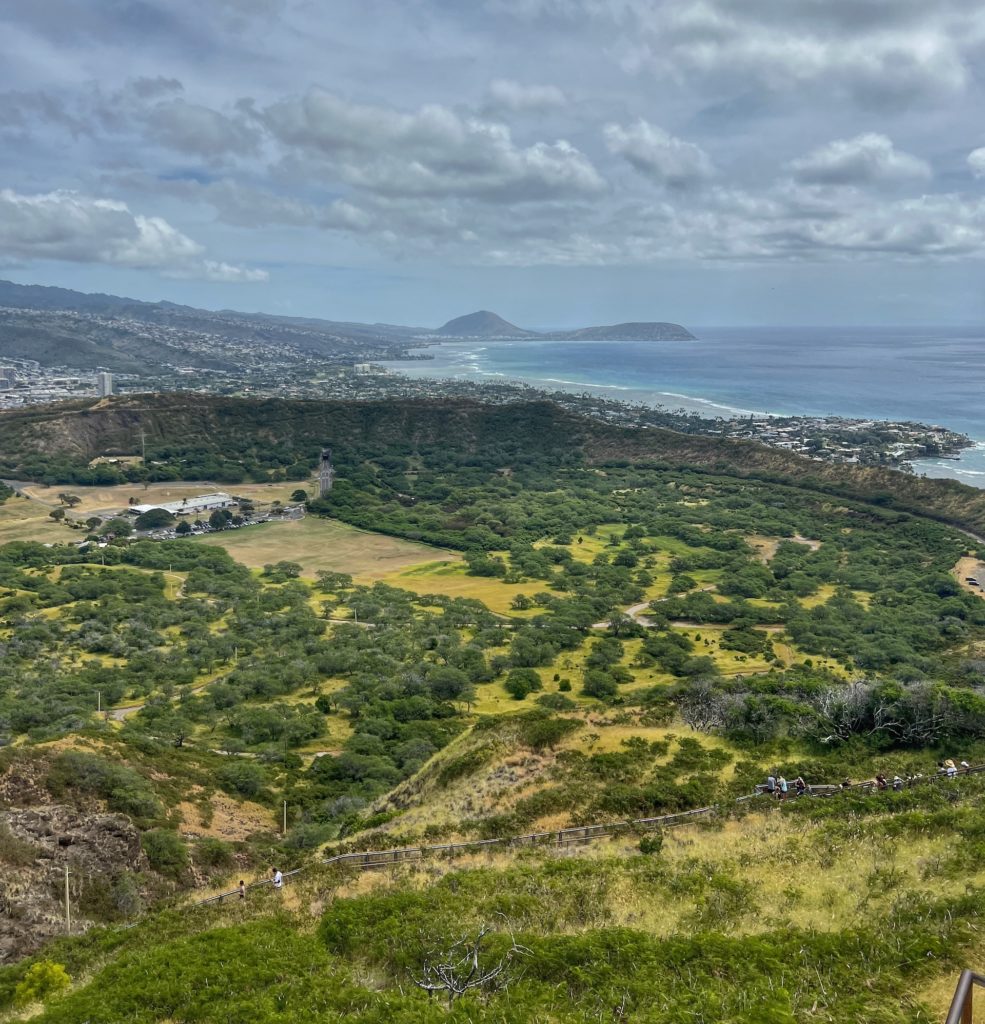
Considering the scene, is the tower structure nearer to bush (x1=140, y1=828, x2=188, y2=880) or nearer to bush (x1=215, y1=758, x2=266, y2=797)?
bush (x1=215, y1=758, x2=266, y2=797)

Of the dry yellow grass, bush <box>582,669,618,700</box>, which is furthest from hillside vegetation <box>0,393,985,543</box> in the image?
the dry yellow grass

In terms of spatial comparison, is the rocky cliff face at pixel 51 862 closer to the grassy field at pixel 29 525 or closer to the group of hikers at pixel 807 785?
the group of hikers at pixel 807 785

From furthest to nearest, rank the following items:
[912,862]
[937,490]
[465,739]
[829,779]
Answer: [937,490], [465,739], [829,779], [912,862]

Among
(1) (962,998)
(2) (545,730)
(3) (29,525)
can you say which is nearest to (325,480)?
(3) (29,525)

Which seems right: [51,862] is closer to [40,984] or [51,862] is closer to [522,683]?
[40,984]

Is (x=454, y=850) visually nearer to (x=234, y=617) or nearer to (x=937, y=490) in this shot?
(x=234, y=617)

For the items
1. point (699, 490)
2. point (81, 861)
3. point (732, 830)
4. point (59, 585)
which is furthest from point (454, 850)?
point (699, 490)
